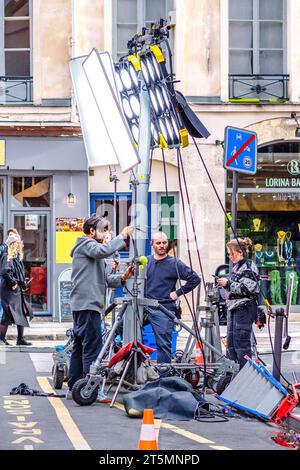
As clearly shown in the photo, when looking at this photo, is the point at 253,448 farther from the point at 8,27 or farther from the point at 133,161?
the point at 8,27

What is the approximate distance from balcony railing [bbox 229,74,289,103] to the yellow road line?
12.6 metres

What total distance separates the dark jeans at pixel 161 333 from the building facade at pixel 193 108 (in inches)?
436

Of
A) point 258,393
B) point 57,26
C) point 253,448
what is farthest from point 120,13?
point 253,448

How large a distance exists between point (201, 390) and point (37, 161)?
12353mm

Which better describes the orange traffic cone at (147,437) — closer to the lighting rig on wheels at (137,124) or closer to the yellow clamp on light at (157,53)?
the lighting rig on wheels at (137,124)

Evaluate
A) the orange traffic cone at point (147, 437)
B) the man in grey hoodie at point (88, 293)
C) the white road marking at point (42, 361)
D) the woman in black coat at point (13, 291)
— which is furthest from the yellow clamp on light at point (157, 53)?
the woman in black coat at point (13, 291)

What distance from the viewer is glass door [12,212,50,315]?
24.5 metres

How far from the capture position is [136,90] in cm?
1334

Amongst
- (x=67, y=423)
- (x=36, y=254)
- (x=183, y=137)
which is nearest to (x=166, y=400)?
(x=67, y=423)

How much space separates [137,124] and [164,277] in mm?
1824

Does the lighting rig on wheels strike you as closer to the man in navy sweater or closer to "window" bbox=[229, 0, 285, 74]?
the man in navy sweater

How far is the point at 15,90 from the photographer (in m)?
24.8

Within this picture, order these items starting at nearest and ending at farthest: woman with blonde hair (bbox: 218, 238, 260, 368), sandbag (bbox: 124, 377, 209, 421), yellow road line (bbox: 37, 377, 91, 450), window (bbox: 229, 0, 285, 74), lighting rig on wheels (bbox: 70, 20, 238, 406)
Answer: yellow road line (bbox: 37, 377, 91, 450)
sandbag (bbox: 124, 377, 209, 421)
lighting rig on wheels (bbox: 70, 20, 238, 406)
woman with blonde hair (bbox: 218, 238, 260, 368)
window (bbox: 229, 0, 285, 74)

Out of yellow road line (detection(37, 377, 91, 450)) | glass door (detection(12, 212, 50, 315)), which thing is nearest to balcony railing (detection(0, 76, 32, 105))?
glass door (detection(12, 212, 50, 315))
